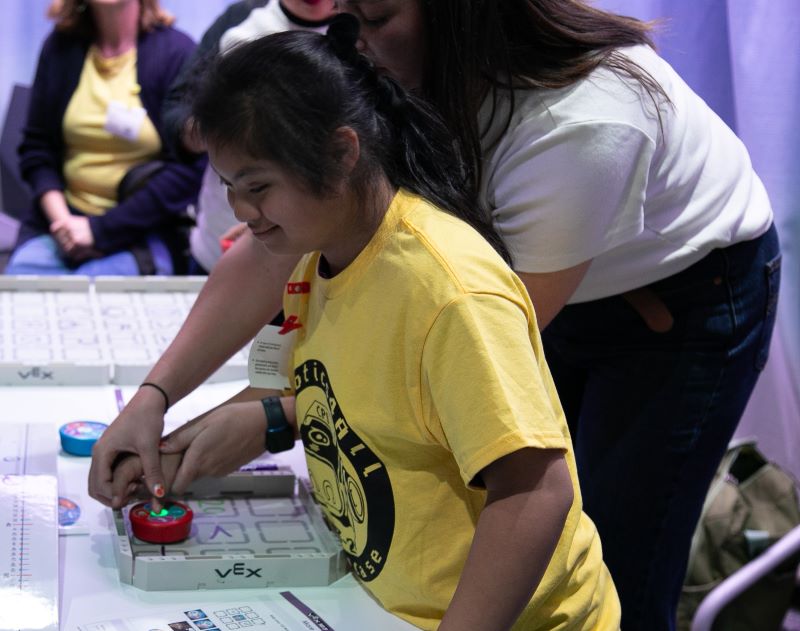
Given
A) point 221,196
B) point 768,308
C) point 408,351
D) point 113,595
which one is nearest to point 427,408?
point 408,351

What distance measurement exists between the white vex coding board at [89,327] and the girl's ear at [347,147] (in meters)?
0.65

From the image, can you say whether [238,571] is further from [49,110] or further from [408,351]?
[49,110]

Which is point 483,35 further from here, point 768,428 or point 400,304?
point 768,428

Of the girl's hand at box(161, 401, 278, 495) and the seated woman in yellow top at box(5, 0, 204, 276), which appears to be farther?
the seated woman in yellow top at box(5, 0, 204, 276)

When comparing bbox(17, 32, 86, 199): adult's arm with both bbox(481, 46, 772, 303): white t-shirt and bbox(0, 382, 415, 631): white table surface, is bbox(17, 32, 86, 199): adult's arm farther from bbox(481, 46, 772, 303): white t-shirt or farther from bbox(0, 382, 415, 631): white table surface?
bbox(481, 46, 772, 303): white t-shirt

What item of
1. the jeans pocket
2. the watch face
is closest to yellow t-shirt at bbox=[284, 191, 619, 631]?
the watch face

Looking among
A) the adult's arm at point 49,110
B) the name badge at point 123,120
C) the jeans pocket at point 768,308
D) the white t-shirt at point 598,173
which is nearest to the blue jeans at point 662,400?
the jeans pocket at point 768,308

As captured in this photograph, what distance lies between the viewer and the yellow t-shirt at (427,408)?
0.77 m

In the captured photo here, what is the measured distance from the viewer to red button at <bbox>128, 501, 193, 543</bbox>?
95 cm

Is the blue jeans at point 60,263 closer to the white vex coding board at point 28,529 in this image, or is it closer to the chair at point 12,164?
the chair at point 12,164

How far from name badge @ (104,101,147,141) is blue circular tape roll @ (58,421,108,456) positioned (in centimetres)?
170

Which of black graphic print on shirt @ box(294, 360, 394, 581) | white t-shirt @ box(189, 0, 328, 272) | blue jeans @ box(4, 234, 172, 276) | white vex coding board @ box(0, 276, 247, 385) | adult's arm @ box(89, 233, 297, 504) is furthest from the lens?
blue jeans @ box(4, 234, 172, 276)

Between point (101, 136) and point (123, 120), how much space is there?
0.10 metres

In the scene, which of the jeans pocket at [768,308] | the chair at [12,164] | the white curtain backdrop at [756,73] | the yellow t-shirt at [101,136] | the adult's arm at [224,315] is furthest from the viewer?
the chair at [12,164]
